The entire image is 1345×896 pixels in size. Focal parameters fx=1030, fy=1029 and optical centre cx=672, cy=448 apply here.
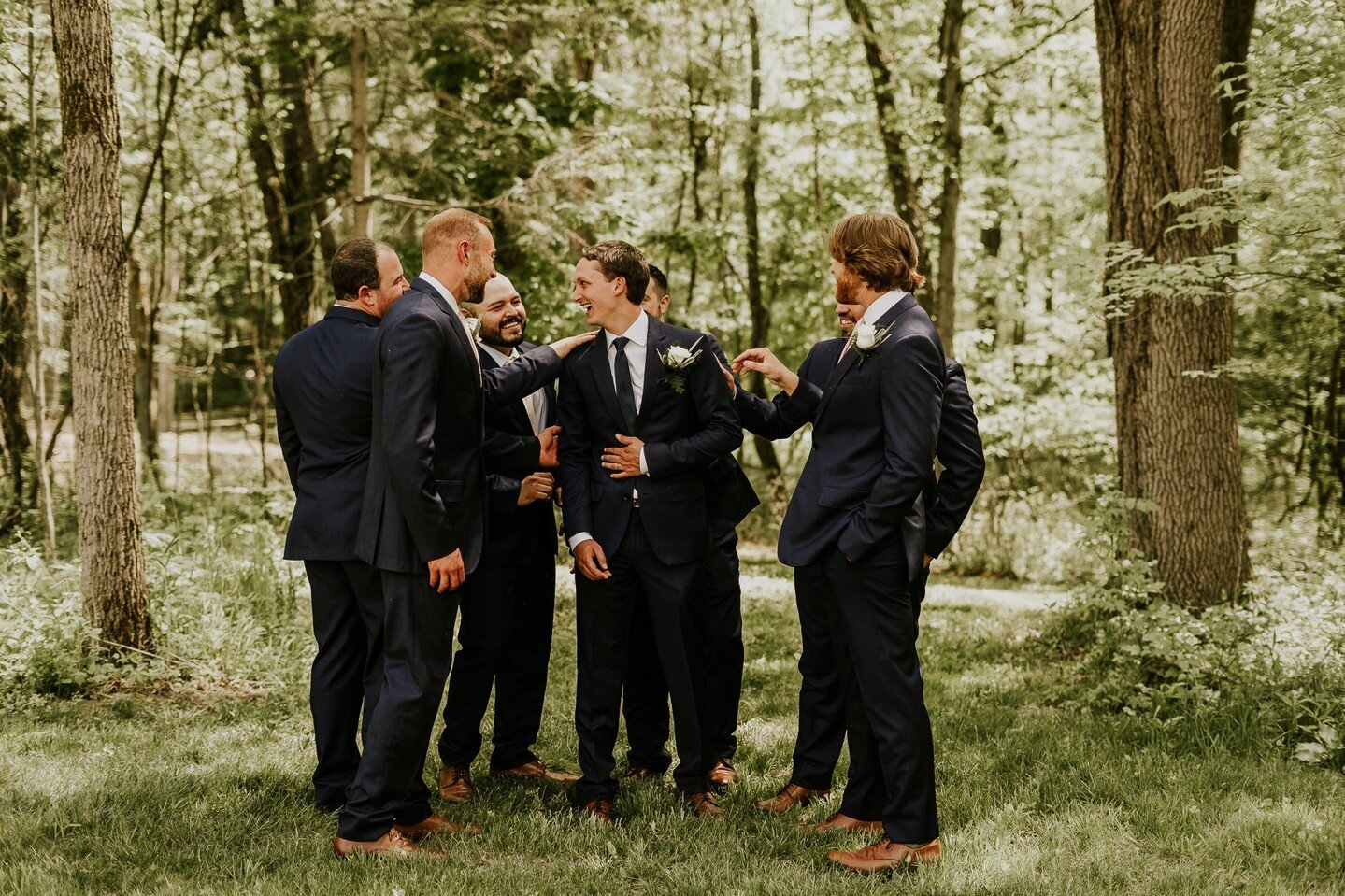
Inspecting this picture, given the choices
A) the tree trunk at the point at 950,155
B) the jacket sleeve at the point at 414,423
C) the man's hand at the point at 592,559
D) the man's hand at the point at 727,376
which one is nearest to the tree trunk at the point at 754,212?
the tree trunk at the point at 950,155

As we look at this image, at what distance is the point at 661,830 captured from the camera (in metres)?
4.20

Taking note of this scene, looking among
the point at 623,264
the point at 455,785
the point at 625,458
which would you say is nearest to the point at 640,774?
the point at 455,785

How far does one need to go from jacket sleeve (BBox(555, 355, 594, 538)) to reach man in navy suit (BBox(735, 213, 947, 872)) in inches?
38.4

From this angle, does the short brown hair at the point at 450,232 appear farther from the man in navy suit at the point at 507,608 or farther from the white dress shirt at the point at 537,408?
the white dress shirt at the point at 537,408

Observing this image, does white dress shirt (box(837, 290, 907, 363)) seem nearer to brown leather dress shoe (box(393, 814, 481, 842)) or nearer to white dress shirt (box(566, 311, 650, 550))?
white dress shirt (box(566, 311, 650, 550))

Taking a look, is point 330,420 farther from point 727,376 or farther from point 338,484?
point 727,376

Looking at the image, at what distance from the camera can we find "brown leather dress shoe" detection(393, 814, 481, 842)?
13.7 feet

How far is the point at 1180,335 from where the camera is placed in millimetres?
6758

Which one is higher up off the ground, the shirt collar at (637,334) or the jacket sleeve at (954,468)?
the shirt collar at (637,334)

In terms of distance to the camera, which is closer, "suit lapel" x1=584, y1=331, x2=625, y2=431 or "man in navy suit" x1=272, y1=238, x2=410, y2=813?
"man in navy suit" x1=272, y1=238, x2=410, y2=813

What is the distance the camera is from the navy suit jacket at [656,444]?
4.41 meters

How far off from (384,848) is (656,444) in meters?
1.91

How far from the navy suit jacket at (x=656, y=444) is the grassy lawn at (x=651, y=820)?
1.21 m

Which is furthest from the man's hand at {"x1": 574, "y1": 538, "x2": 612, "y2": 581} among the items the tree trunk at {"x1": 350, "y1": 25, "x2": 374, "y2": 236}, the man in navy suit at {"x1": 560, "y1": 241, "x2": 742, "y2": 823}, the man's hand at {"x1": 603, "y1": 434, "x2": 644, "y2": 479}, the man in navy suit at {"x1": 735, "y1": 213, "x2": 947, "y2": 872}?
the tree trunk at {"x1": 350, "y1": 25, "x2": 374, "y2": 236}
